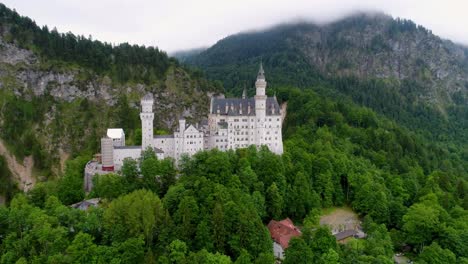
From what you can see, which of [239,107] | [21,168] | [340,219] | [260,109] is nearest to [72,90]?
[21,168]

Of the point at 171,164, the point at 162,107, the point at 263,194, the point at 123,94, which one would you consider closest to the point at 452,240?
the point at 263,194

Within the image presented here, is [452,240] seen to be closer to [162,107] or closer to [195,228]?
[195,228]

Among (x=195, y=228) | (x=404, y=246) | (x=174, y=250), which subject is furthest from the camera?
(x=404, y=246)

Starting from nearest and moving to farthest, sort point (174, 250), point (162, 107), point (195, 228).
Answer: point (174, 250) → point (195, 228) → point (162, 107)

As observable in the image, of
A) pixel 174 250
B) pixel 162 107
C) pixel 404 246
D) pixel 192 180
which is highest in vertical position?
pixel 162 107

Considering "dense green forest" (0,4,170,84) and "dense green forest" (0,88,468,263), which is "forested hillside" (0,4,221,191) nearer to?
"dense green forest" (0,4,170,84)

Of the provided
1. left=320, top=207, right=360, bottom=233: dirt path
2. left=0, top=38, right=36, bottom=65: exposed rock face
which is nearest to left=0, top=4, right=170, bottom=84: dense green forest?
left=0, top=38, right=36, bottom=65: exposed rock face

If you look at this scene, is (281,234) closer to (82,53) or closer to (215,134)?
(215,134)
